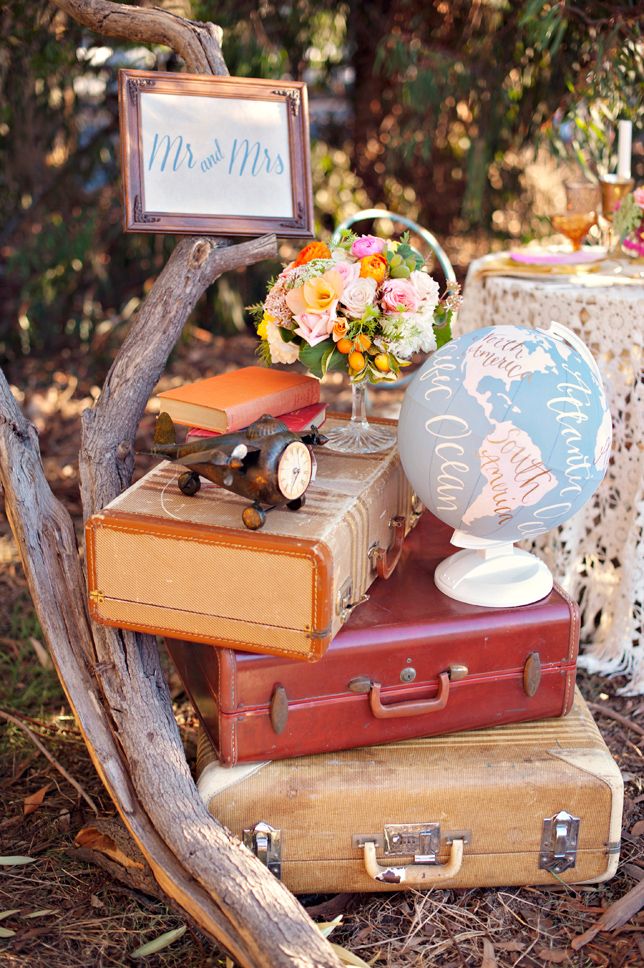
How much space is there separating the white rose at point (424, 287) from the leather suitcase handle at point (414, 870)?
1.05 meters

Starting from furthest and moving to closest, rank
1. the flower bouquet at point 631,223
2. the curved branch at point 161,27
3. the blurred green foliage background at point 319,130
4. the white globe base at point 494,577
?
the blurred green foliage background at point 319,130 < the flower bouquet at point 631,223 < the curved branch at point 161,27 < the white globe base at point 494,577

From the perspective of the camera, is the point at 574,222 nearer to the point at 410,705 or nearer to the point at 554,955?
the point at 410,705

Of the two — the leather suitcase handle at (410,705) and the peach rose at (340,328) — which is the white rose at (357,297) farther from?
the leather suitcase handle at (410,705)

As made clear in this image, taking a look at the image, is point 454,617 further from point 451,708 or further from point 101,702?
point 101,702

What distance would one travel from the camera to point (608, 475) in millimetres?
2621

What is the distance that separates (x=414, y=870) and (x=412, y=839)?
70 mm

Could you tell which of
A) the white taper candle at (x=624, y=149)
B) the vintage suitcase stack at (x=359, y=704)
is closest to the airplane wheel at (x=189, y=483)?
the vintage suitcase stack at (x=359, y=704)

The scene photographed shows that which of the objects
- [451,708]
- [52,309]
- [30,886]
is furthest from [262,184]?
[52,309]

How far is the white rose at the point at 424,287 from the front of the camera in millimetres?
1974

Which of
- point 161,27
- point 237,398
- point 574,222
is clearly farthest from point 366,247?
point 574,222

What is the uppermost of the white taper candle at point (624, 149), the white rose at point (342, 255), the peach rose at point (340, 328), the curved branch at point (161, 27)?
the curved branch at point (161, 27)

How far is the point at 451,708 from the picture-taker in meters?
1.95

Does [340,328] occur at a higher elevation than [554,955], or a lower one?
higher

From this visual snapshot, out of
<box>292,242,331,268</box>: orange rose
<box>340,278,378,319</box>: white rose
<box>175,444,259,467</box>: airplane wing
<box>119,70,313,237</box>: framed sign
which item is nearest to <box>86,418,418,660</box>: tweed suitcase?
<box>175,444,259,467</box>: airplane wing
